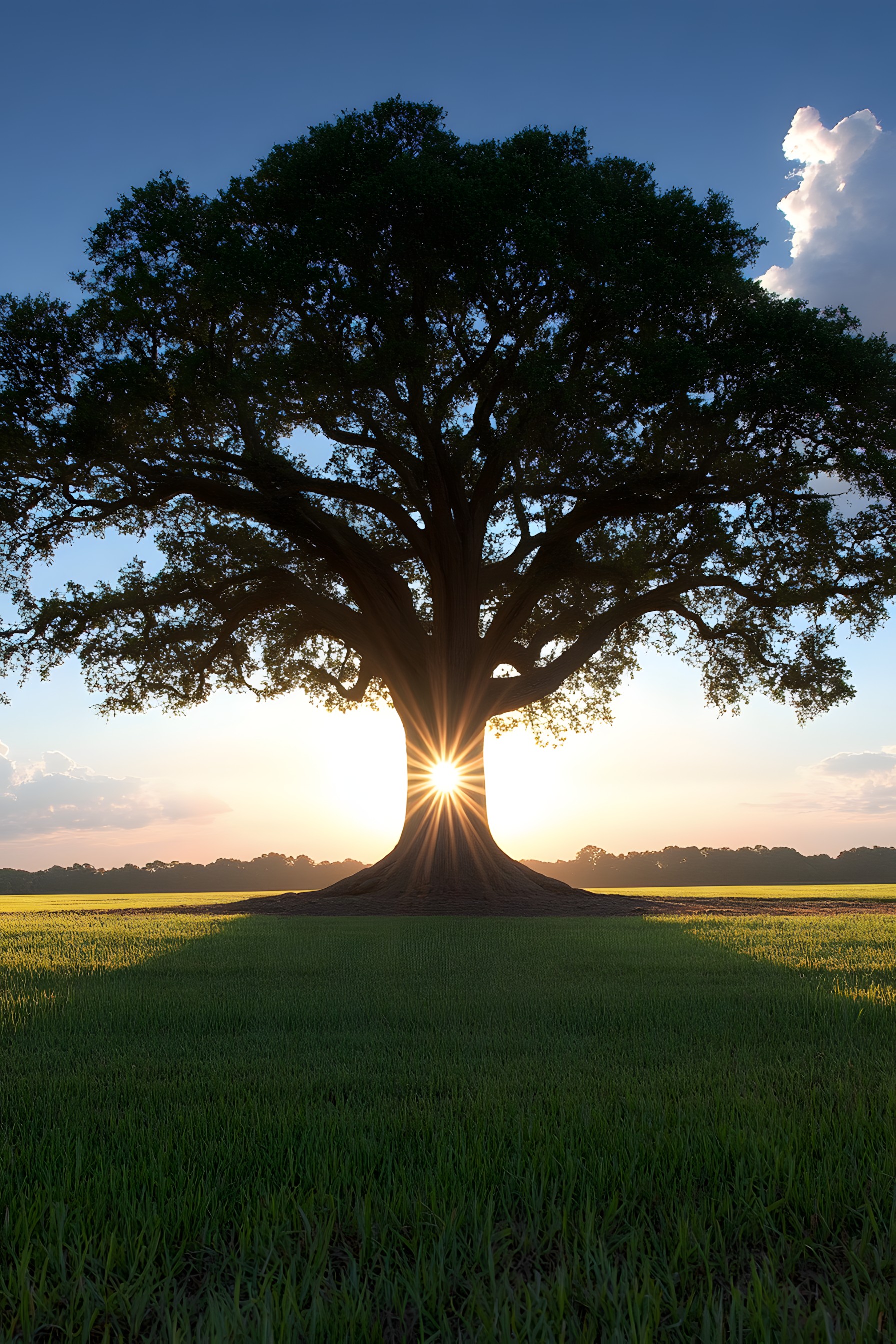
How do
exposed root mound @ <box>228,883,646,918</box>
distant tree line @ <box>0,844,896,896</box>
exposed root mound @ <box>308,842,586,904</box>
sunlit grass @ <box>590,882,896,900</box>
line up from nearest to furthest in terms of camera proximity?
exposed root mound @ <box>228,883,646,918</box> → exposed root mound @ <box>308,842,586,904</box> → sunlit grass @ <box>590,882,896,900</box> → distant tree line @ <box>0,844,896,896</box>

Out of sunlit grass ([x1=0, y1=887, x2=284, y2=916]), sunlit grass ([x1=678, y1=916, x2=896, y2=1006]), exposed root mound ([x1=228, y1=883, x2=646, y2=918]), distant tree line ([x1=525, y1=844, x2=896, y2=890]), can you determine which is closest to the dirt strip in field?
exposed root mound ([x1=228, y1=883, x2=646, y2=918])

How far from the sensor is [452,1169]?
2525 millimetres

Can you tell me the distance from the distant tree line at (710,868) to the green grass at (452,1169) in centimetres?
5599

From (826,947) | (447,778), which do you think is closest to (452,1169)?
(826,947)

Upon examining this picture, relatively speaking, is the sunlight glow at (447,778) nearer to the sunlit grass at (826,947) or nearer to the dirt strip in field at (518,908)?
the dirt strip in field at (518,908)

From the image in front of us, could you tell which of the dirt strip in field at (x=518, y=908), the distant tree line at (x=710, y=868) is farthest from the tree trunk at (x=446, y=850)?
the distant tree line at (x=710, y=868)

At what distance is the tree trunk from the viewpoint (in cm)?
1953

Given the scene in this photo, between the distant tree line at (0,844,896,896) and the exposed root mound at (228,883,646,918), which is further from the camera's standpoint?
the distant tree line at (0,844,896,896)

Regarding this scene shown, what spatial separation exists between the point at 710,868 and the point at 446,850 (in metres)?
48.7

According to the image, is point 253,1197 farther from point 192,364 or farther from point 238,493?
point 238,493

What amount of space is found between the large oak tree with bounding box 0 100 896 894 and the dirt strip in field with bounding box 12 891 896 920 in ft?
5.04

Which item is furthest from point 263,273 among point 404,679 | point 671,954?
point 671,954

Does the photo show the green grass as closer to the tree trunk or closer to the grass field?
the tree trunk

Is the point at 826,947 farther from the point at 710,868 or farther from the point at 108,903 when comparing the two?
the point at 710,868
